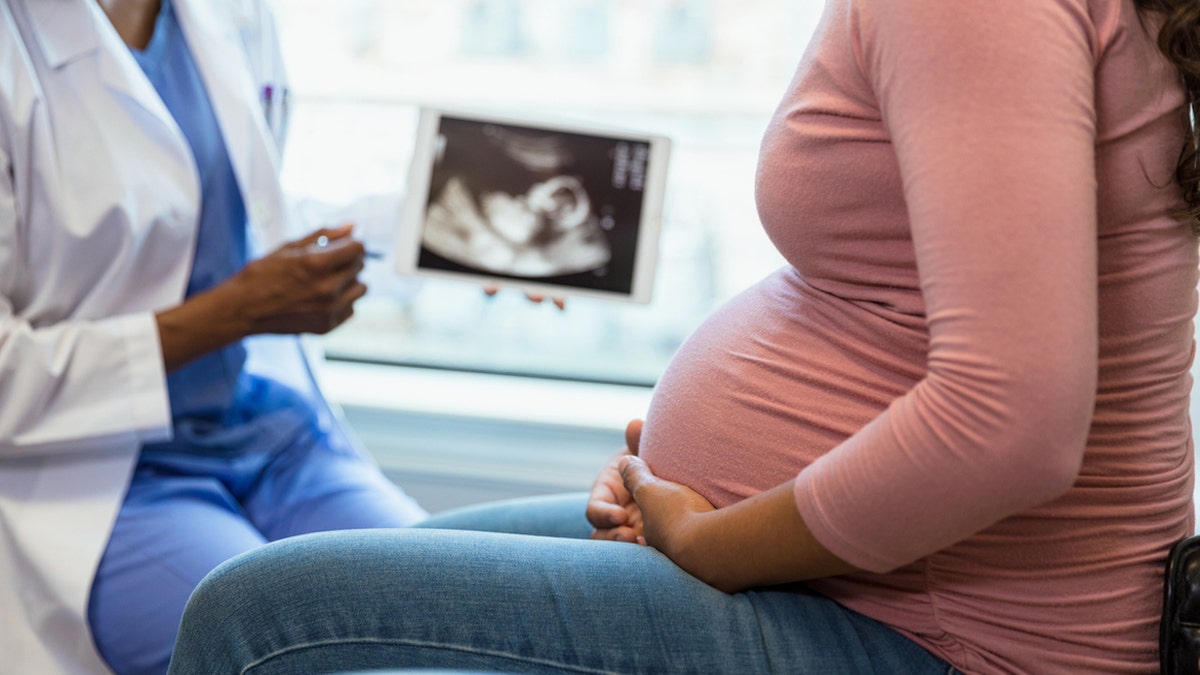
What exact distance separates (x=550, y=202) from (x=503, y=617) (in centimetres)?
61

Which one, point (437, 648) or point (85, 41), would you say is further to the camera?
point (85, 41)

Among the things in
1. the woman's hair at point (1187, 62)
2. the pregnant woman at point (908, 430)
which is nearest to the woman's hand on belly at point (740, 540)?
the pregnant woman at point (908, 430)

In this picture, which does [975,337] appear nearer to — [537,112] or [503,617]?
[503,617]

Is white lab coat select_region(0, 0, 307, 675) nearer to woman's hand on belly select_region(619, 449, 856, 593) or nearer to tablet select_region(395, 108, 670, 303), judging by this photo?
tablet select_region(395, 108, 670, 303)

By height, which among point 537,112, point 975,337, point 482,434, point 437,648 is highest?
point 537,112

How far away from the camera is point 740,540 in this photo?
620mm

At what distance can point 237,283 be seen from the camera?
3.39 feet

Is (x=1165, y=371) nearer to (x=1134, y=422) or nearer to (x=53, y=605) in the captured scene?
(x=1134, y=422)

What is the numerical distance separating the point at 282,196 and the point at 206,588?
0.62 meters

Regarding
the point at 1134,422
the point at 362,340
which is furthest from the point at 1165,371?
the point at 362,340

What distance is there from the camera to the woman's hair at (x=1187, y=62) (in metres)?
0.53

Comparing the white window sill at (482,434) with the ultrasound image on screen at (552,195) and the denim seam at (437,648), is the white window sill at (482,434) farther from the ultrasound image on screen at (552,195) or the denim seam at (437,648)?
the denim seam at (437,648)

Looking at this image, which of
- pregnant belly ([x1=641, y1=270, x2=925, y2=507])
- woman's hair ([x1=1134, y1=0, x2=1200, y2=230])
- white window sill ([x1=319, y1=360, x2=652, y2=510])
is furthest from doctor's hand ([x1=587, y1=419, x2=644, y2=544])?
white window sill ([x1=319, y1=360, x2=652, y2=510])

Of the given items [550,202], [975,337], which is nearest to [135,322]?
[550,202]
